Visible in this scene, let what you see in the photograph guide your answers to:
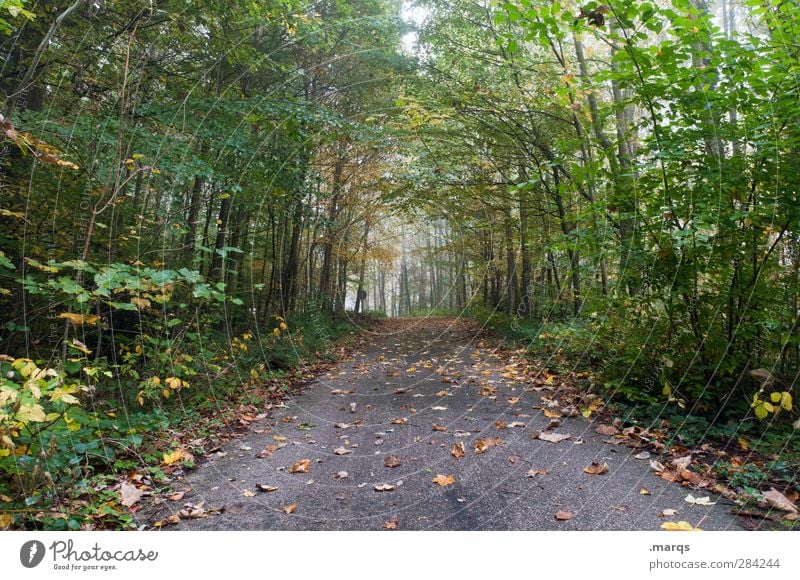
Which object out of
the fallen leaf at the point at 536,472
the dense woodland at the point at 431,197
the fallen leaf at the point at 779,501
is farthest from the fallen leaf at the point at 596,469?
the dense woodland at the point at 431,197

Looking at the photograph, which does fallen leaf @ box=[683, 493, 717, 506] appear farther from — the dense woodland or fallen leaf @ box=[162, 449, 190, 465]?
fallen leaf @ box=[162, 449, 190, 465]

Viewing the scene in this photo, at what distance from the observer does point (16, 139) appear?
224 cm

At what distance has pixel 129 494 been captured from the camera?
2.62 m

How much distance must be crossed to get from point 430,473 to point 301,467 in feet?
3.27

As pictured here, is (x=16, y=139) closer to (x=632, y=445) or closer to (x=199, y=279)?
(x=199, y=279)

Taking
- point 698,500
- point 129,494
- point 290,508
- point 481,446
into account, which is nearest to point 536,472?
point 481,446

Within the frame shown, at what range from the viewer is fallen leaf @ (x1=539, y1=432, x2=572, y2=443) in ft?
10.5

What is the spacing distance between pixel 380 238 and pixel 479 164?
9586 millimetres

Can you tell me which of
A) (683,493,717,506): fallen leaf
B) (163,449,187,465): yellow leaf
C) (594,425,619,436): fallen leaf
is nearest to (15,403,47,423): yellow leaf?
(163,449,187,465): yellow leaf

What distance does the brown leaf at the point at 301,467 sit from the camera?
3.01 m

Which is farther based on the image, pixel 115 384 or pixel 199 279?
pixel 115 384

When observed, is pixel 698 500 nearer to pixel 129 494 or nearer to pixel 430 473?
pixel 430 473
